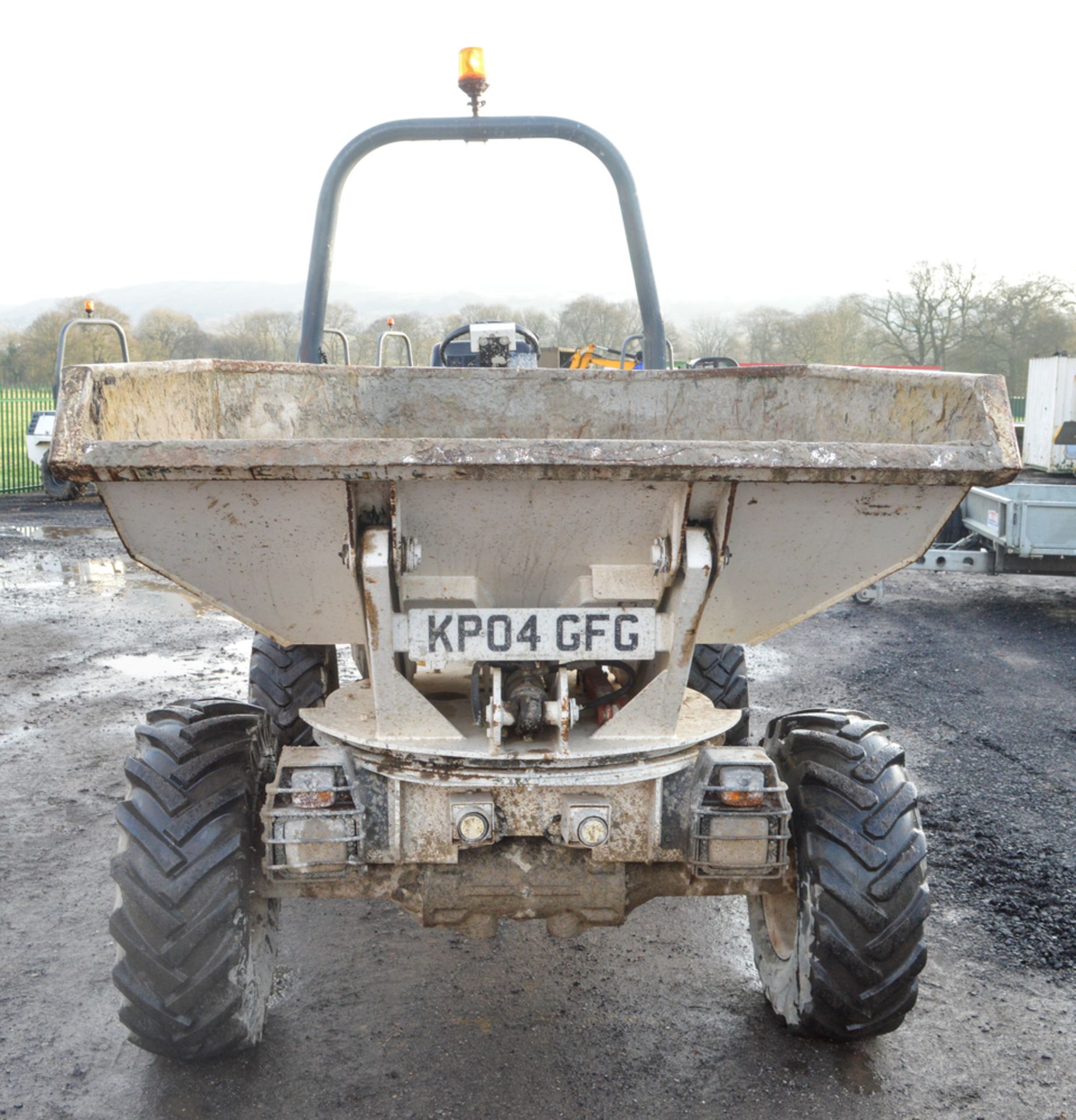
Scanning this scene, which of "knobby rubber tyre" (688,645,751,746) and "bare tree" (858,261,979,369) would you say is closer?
"knobby rubber tyre" (688,645,751,746)

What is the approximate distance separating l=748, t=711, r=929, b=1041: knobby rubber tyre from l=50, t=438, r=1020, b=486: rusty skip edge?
824 mm

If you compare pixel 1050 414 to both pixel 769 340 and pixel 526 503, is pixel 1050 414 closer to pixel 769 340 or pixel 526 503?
pixel 526 503

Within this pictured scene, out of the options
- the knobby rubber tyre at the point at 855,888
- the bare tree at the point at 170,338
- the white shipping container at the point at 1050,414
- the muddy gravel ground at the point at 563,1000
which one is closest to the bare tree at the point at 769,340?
the bare tree at the point at 170,338

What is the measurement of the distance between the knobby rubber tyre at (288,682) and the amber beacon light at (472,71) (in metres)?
1.96

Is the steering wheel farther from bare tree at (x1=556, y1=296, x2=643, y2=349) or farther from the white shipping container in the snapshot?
bare tree at (x1=556, y1=296, x2=643, y2=349)

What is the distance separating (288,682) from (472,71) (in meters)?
2.16

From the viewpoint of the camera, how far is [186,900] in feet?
7.30

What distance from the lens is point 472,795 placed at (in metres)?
2.27

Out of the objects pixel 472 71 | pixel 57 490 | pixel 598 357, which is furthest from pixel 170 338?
pixel 472 71

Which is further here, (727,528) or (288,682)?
(288,682)

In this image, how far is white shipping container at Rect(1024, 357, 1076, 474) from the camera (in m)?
8.81

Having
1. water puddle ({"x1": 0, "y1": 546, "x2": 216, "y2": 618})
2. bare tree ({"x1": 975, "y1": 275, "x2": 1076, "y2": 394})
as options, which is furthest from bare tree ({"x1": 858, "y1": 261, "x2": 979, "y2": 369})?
water puddle ({"x1": 0, "y1": 546, "x2": 216, "y2": 618})

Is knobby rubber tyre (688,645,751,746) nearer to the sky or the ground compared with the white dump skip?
nearer to the ground

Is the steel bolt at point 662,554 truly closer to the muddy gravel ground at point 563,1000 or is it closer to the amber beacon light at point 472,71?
the muddy gravel ground at point 563,1000
